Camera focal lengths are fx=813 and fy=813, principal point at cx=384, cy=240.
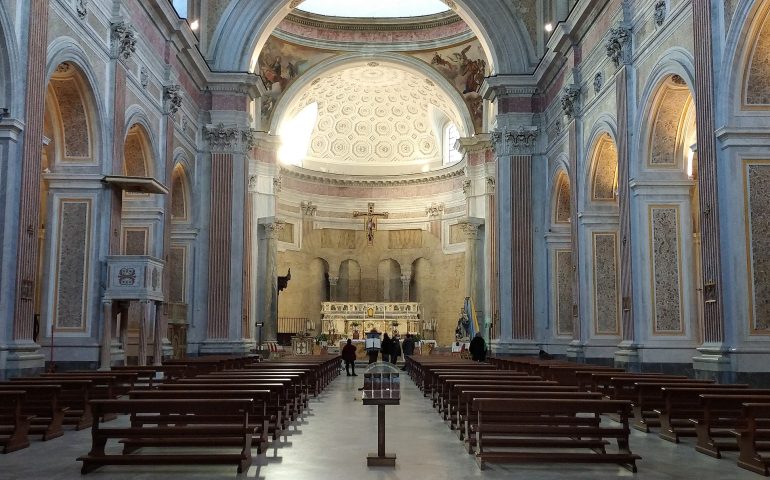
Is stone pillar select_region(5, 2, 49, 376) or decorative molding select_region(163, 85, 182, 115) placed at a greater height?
decorative molding select_region(163, 85, 182, 115)

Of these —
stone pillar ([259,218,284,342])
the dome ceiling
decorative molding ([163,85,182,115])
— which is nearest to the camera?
decorative molding ([163,85,182,115])

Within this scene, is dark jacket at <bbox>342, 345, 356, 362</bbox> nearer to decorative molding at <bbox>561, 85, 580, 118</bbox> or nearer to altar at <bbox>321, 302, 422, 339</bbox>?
decorative molding at <bbox>561, 85, 580, 118</bbox>

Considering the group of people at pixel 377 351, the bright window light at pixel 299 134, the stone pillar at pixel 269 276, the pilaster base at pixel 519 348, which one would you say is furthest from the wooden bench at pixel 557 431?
the bright window light at pixel 299 134

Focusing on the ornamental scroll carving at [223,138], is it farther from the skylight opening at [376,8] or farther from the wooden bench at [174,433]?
the wooden bench at [174,433]

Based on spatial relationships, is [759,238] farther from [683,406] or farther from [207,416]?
[207,416]

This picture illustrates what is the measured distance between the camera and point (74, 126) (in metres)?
15.9

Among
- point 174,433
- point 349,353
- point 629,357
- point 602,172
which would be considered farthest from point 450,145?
point 174,433

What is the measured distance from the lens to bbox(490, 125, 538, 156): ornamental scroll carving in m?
24.9

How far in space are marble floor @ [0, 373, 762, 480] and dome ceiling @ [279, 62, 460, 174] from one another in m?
31.5

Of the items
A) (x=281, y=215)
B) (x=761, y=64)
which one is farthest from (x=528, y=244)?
(x=281, y=215)

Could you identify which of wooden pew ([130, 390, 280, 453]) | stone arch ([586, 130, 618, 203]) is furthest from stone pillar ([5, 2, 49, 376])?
stone arch ([586, 130, 618, 203])

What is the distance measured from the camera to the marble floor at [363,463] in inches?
264

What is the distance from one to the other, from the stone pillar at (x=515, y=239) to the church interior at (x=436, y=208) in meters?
0.07

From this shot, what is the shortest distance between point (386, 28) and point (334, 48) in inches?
96.3
